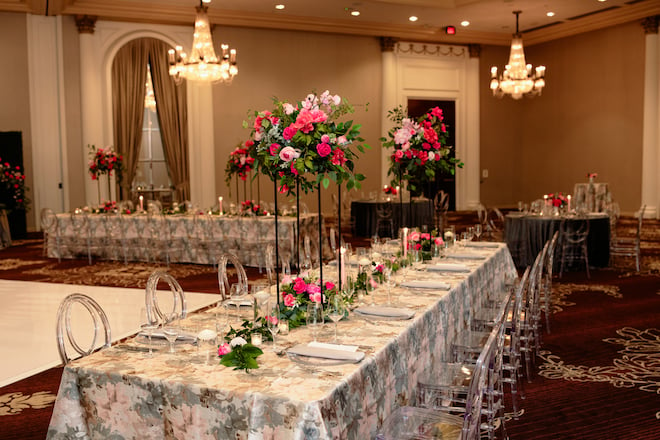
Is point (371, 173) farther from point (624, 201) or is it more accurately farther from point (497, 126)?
point (624, 201)

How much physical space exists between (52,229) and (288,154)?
26.3ft

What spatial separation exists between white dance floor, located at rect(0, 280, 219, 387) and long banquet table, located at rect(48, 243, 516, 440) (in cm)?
231

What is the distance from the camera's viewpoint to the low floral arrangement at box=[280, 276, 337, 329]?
3.12 metres

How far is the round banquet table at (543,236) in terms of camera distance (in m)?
8.74

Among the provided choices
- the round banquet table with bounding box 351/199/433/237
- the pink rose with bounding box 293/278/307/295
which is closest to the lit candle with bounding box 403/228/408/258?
the pink rose with bounding box 293/278/307/295

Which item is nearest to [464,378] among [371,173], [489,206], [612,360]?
[612,360]

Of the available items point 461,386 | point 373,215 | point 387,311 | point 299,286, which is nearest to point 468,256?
point 387,311

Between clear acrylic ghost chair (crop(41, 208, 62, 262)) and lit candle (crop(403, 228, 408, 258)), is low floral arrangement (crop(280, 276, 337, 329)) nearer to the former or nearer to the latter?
lit candle (crop(403, 228, 408, 258))

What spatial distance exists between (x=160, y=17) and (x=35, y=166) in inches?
152

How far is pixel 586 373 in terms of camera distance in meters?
4.54

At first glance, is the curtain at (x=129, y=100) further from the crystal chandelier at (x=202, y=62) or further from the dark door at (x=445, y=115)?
the dark door at (x=445, y=115)

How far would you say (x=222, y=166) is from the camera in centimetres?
1429

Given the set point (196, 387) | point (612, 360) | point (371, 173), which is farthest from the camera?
point (371, 173)

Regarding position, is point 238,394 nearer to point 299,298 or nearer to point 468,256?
point 299,298
